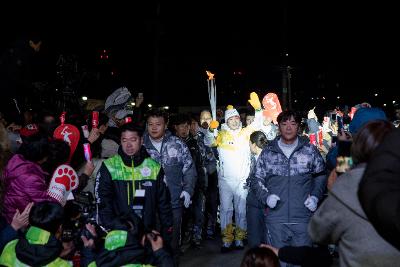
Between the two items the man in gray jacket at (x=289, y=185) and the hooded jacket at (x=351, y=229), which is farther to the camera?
the man in gray jacket at (x=289, y=185)

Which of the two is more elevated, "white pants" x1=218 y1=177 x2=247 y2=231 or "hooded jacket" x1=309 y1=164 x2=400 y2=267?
"hooded jacket" x1=309 y1=164 x2=400 y2=267

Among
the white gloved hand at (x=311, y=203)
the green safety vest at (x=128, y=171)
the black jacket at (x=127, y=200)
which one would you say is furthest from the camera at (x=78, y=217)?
the white gloved hand at (x=311, y=203)

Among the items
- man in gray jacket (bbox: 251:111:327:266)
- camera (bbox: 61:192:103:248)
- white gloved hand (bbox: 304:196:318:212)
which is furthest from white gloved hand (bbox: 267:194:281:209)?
camera (bbox: 61:192:103:248)

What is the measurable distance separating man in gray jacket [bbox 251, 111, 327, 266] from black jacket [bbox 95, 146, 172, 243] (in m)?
1.22

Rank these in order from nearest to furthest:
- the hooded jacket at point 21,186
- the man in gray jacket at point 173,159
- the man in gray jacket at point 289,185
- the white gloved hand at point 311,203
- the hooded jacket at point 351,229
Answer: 1. the hooded jacket at point 351,229
2. the hooded jacket at point 21,186
3. the white gloved hand at point 311,203
4. the man in gray jacket at point 289,185
5. the man in gray jacket at point 173,159

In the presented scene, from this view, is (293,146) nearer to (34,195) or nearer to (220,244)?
(34,195)

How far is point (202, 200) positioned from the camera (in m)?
8.21

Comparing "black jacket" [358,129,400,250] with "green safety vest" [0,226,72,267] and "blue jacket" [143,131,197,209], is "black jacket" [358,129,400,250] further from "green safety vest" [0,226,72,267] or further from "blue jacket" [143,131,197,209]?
"blue jacket" [143,131,197,209]

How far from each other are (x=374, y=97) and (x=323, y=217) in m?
51.7

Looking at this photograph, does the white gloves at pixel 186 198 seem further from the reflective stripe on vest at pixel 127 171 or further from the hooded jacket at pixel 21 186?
the hooded jacket at pixel 21 186

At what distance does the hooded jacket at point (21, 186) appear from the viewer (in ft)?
14.2

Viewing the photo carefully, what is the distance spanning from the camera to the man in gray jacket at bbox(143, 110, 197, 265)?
5793 mm

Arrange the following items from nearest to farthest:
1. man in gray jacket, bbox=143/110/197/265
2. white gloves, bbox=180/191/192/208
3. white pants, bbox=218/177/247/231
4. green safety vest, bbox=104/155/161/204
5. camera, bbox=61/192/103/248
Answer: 1. camera, bbox=61/192/103/248
2. green safety vest, bbox=104/155/161/204
3. white gloves, bbox=180/191/192/208
4. man in gray jacket, bbox=143/110/197/265
5. white pants, bbox=218/177/247/231

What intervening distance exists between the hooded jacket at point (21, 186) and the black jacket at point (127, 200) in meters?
0.54
